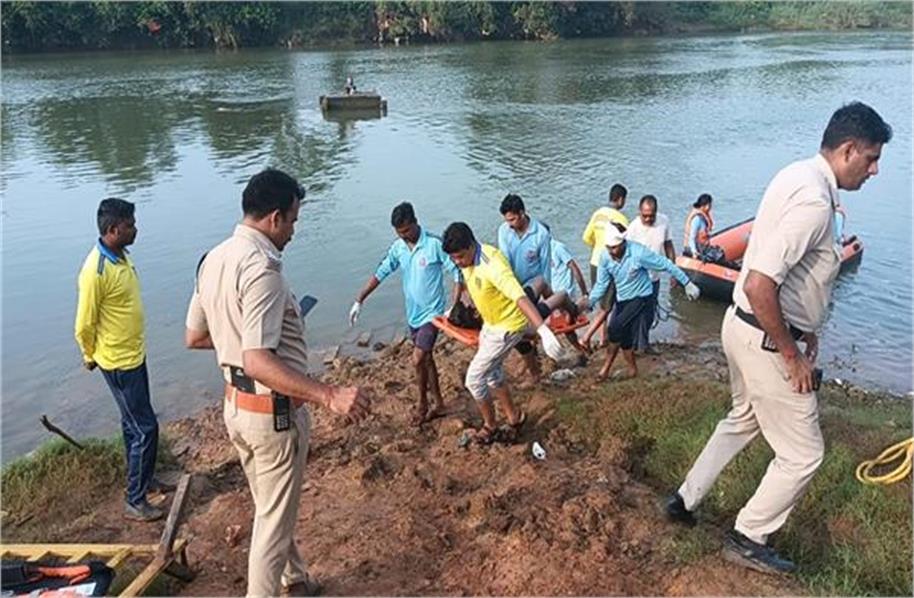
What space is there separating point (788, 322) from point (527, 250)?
3773mm

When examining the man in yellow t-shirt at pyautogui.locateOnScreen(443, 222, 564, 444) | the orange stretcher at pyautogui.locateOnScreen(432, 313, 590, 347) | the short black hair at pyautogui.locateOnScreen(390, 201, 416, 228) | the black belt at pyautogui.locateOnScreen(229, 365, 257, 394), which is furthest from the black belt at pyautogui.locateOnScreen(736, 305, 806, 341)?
the short black hair at pyautogui.locateOnScreen(390, 201, 416, 228)

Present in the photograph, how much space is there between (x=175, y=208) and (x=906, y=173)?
57.5ft

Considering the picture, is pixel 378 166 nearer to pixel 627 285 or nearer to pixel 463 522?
pixel 627 285

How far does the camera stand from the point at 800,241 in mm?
3680

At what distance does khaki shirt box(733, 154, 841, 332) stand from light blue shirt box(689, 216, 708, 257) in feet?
26.7

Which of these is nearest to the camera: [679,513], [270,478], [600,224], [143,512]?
[270,478]

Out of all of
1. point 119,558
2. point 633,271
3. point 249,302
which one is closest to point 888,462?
point 633,271

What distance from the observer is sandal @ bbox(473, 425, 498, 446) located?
6.03m

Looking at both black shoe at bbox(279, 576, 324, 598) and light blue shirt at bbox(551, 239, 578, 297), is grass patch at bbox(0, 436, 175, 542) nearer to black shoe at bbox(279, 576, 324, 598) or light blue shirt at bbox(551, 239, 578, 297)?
black shoe at bbox(279, 576, 324, 598)

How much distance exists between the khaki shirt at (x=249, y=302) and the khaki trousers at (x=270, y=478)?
8.0 inches

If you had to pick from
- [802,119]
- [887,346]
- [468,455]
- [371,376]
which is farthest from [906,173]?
[468,455]

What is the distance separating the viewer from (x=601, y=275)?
7.88 meters

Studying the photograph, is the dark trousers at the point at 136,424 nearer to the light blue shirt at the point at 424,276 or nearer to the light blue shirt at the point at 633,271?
the light blue shirt at the point at 424,276

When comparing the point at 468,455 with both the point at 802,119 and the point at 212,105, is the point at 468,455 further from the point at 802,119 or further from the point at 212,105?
the point at 212,105
